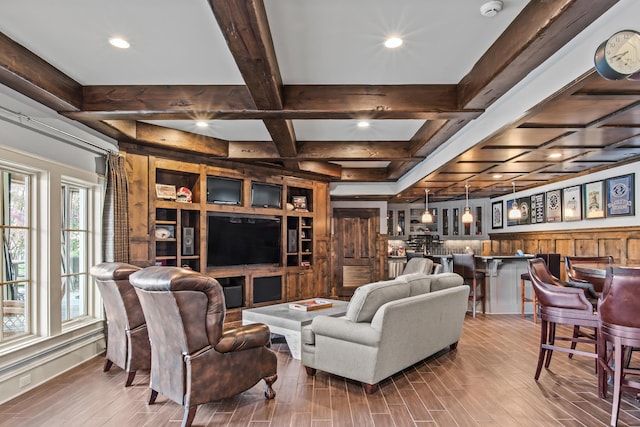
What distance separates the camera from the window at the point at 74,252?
4457 mm

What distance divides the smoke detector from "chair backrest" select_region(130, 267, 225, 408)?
99.1 inches

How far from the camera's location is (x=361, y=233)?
31.6ft

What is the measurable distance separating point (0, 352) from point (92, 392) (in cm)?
84

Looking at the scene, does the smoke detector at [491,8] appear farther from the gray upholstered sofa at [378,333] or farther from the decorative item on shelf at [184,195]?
the decorative item on shelf at [184,195]

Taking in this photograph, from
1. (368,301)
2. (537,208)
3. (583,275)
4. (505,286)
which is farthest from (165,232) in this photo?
(537,208)

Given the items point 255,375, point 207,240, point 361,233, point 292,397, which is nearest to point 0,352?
point 255,375

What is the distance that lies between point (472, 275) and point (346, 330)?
4033 millimetres

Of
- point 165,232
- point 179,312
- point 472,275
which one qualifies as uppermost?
point 165,232

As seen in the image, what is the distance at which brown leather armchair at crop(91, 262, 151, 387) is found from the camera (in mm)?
3549

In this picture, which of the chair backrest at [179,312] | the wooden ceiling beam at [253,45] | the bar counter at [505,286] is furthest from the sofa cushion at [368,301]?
the bar counter at [505,286]

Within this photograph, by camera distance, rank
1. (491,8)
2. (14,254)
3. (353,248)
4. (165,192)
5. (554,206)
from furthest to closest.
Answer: (353,248) < (554,206) < (165,192) < (14,254) < (491,8)

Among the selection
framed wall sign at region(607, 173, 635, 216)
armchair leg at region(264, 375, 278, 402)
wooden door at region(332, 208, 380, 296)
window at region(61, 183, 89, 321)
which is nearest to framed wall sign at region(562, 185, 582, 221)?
framed wall sign at region(607, 173, 635, 216)

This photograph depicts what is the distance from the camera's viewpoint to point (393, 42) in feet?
9.47

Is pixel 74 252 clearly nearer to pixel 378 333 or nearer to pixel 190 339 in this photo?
pixel 190 339
